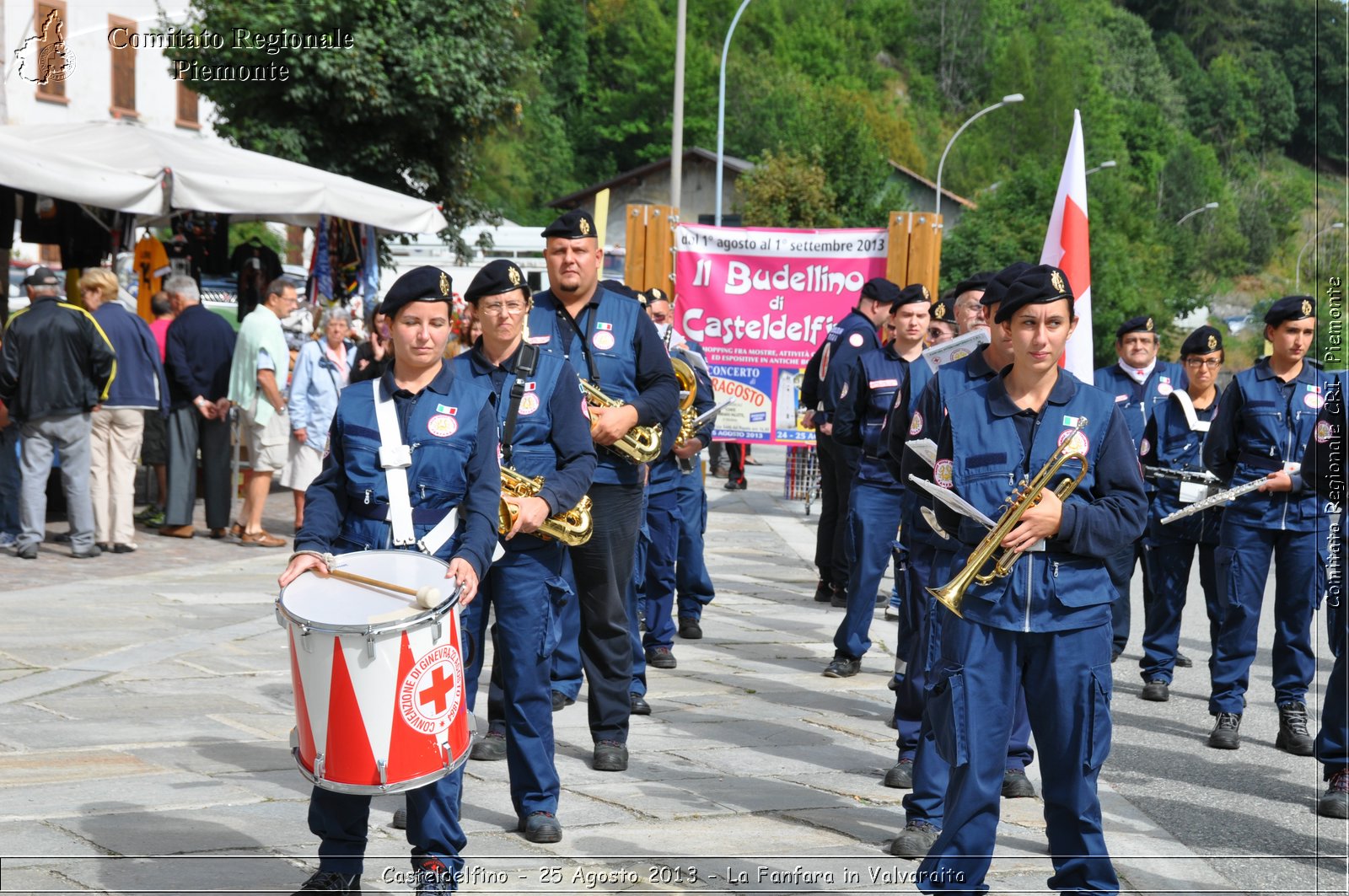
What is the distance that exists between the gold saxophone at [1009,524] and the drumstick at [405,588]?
146cm

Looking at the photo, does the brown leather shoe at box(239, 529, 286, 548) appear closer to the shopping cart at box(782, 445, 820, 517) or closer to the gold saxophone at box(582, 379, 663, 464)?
the shopping cart at box(782, 445, 820, 517)

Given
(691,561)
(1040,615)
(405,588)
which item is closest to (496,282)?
(405,588)

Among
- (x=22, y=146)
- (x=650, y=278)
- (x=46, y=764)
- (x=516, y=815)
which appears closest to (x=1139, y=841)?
(x=516, y=815)

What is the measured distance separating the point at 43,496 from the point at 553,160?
2656 inches

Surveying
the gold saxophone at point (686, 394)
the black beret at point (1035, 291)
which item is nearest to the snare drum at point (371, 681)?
the black beret at point (1035, 291)

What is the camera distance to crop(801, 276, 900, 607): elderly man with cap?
9.95 meters

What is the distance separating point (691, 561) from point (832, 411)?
1.39m

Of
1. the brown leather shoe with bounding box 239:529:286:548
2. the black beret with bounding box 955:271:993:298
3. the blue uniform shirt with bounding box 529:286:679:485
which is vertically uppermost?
the black beret with bounding box 955:271:993:298

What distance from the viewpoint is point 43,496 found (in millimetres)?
11219

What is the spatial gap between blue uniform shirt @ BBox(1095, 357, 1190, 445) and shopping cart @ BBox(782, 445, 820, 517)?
790cm

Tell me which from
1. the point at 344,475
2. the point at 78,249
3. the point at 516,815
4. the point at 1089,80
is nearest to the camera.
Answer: the point at 344,475

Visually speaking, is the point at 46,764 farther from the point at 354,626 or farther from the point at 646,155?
the point at 646,155

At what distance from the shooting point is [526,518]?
496cm

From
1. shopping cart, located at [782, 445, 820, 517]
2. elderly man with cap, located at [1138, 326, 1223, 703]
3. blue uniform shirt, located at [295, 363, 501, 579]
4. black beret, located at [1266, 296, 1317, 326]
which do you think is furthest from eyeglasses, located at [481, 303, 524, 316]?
shopping cart, located at [782, 445, 820, 517]
